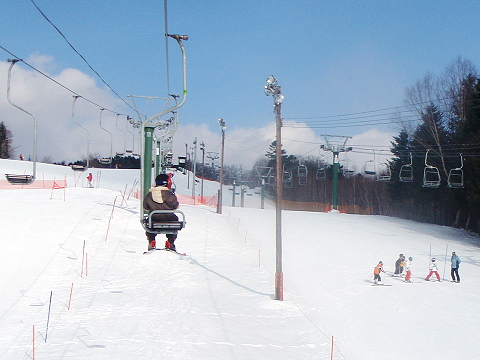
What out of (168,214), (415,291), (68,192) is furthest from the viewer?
(68,192)

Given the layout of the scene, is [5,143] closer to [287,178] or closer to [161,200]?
[287,178]

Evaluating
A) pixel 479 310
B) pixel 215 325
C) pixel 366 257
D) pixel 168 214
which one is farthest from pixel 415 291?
pixel 168 214

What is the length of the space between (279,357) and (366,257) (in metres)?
16.4

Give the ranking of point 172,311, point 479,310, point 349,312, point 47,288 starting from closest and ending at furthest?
1. point 172,311
2. point 47,288
3. point 349,312
4. point 479,310

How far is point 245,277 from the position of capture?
15688mm

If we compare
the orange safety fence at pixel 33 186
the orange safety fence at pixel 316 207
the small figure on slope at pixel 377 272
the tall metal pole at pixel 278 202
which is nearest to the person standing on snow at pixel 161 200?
the tall metal pole at pixel 278 202

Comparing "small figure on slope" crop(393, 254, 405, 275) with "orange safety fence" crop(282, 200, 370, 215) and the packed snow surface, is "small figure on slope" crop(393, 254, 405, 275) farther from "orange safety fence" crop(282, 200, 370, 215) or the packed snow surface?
"orange safety fence" crop(282, 200, 370, 215)

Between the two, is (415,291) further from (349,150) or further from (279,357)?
(349,150)

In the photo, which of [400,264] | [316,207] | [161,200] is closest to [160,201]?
[161,200]

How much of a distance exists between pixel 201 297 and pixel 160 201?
3.74 m

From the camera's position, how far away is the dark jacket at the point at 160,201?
9.55 metres

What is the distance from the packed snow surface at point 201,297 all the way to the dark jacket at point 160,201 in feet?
7.30

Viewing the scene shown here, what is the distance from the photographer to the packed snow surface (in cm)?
869

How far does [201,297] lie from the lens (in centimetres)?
1209
